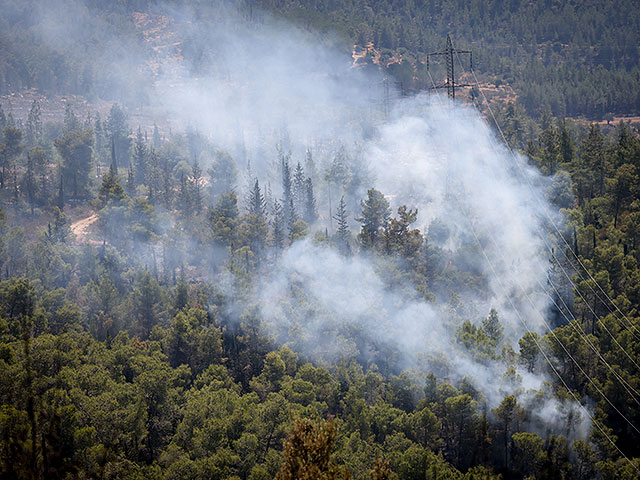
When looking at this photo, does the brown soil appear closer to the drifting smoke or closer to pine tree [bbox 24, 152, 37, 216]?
pine tree [bbox 24, 152, 37, 216]

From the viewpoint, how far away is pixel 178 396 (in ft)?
195

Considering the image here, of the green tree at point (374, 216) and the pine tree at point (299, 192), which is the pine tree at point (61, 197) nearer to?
the pine tree at point (299, 192)

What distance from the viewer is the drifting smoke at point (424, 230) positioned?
6612 cm

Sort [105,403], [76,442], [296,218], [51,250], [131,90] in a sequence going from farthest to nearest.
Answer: [131,90]
[296,218]
[51,250]
[105,403]
[76,442]

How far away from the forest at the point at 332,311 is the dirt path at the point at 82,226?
695mm

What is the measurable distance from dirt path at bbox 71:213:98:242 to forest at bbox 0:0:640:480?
695 millimetres

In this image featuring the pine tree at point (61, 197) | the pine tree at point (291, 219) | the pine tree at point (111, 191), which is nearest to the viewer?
the pine tree at point (291, 219)

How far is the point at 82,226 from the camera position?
104938 mm

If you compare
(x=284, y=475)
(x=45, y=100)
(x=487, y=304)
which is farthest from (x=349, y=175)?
(x=45, y=100)

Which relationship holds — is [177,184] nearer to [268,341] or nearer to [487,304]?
[268,341]

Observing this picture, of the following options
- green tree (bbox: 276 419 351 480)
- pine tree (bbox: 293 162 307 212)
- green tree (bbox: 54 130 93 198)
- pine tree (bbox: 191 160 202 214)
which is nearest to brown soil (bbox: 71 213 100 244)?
green tree (bbox: 54 130 93 198)

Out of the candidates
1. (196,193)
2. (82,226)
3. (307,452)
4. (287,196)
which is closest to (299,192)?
(287,196)

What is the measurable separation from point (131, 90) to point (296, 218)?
339 ft

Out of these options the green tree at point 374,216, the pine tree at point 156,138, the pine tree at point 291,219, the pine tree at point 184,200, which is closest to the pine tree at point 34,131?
the pine tree at point 156,138
